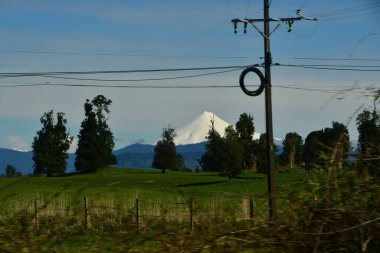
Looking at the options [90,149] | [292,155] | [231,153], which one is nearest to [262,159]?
[292,155]

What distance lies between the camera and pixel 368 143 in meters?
4.87

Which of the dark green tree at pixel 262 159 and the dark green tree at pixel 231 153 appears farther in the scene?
the dark green tree at pixel 231 153

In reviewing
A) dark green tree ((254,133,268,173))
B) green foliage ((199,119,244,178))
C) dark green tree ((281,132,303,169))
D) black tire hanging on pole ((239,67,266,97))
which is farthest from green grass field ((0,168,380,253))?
green foliage ((199,119,244,178))

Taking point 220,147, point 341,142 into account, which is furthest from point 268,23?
point 220,147

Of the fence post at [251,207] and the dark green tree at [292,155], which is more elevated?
the dark green tree at [292,155]

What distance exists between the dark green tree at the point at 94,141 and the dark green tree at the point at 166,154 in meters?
12.2

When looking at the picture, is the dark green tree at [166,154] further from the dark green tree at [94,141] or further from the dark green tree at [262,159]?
the dark green tree at [262,159]

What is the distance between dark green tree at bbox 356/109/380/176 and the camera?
4.69m

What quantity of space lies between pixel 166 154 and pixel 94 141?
18.0m

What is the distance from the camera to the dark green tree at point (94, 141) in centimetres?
10444

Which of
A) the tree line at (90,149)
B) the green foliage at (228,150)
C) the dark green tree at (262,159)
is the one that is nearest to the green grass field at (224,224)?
the dark green tree at (262,159)

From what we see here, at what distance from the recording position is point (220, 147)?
76.8m

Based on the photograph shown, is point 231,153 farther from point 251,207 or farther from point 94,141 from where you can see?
point 251,207

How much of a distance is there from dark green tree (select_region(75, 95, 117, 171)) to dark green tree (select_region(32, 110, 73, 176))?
910cm
